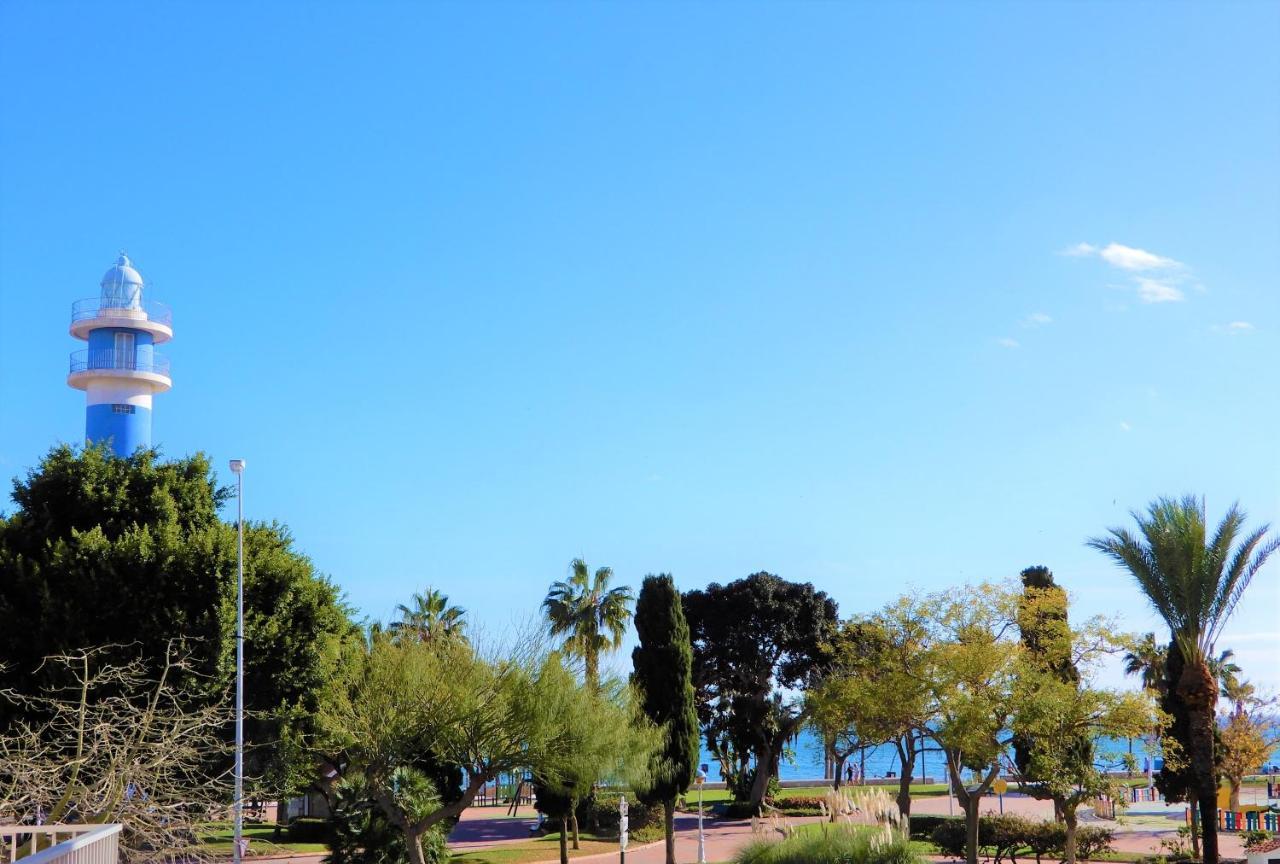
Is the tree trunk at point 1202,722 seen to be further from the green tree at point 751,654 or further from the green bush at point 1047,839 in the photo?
the green tree at point 751,654

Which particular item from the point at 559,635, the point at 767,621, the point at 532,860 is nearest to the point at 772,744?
the point at 767,621

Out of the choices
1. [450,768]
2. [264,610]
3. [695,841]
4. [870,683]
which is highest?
[264,610]

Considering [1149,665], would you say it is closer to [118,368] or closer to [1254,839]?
[1254,839]

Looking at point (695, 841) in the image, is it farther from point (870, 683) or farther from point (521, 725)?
point (521, 725)

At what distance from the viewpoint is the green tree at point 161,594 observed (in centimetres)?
2677

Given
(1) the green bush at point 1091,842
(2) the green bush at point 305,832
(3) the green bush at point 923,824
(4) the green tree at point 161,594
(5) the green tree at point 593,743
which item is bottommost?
(2) the green bush at point 305,832

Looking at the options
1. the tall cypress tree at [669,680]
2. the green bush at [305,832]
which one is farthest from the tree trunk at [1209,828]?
the green bush at [305,832]

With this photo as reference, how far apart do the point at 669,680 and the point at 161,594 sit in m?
15.6

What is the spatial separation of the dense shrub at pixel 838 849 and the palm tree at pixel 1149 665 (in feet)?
62.6

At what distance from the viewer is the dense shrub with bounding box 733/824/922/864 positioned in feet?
76.1

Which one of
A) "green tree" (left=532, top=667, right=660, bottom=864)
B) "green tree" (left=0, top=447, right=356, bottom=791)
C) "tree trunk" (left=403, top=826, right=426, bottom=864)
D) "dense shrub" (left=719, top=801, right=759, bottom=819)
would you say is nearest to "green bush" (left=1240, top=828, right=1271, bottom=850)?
"green tree" (left=532, top=667, right=660, bottom=864)

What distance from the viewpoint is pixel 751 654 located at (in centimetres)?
5372

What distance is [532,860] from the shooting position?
111ft

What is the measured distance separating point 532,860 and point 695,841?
7.90 metres
